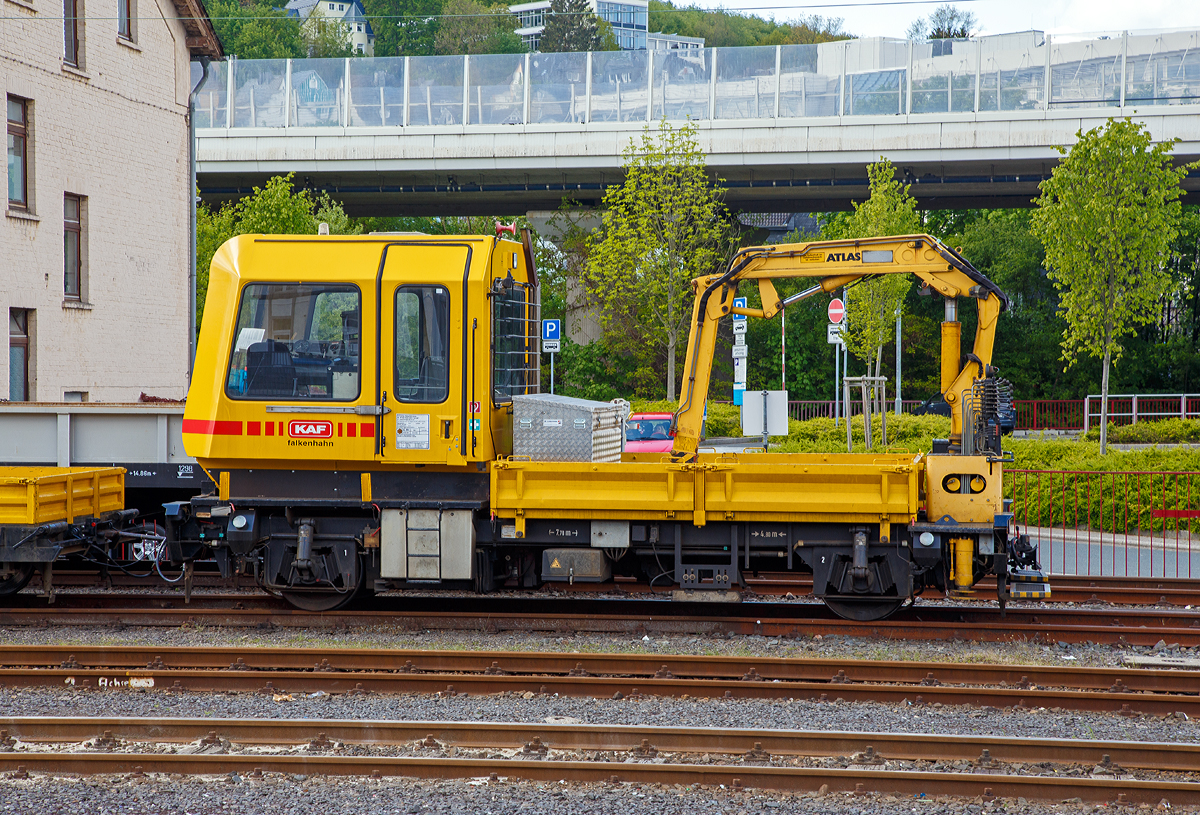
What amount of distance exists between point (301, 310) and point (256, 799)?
473 centimetres

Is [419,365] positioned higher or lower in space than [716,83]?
lower

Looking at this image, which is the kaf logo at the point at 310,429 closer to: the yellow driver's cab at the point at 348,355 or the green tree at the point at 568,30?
the yellow driver's cab at the point at 348,355

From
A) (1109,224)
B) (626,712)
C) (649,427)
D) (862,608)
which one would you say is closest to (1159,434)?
(1109,224)

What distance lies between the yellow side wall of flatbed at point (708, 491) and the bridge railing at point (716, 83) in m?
22.7

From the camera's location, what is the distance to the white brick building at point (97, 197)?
18203 millimetres

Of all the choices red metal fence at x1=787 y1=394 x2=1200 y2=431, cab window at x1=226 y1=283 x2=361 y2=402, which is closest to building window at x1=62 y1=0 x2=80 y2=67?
cab window at x1=226 y1=283 x2=361 y2=402

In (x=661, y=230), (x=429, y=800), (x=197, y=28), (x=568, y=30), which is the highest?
(x=568, y=30)

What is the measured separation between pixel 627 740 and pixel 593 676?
1.53 metres

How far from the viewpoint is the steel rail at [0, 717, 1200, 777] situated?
20.3ft

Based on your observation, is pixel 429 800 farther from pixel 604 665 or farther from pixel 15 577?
pixel 15 577

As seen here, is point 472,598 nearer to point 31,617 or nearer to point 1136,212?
point 31,617

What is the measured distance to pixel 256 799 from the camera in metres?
5.66

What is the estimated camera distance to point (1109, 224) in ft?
64.6

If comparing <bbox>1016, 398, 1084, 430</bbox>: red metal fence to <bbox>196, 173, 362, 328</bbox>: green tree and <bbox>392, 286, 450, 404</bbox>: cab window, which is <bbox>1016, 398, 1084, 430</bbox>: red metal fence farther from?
<bbox>392, 286, 450, 404</bbox>: cab window
